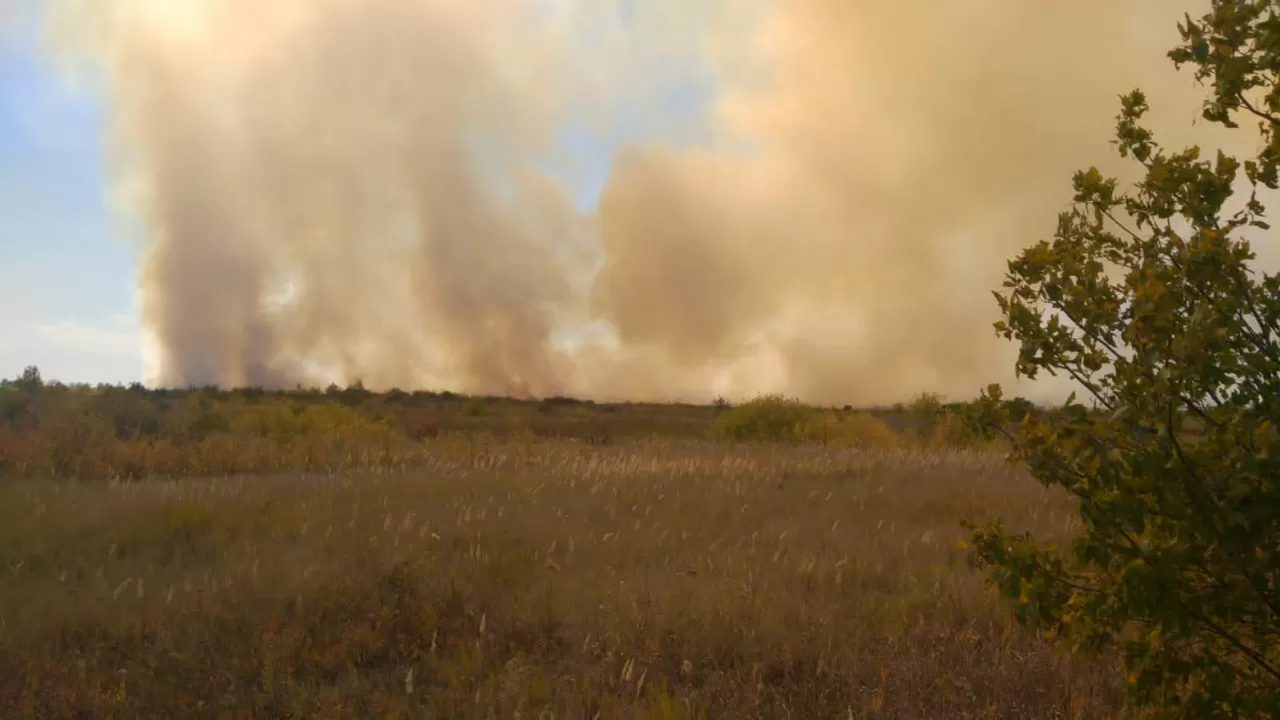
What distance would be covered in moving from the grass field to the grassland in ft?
0.07

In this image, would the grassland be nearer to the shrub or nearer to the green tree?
the green tree

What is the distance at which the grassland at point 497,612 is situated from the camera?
406 cm

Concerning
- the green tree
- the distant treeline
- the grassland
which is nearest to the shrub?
the distant treeline

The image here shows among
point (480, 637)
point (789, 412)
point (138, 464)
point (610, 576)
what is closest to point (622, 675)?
point (480, 637)

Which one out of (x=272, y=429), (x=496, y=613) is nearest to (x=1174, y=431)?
(x=496, y=613)

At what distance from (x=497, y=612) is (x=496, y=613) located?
0.02m

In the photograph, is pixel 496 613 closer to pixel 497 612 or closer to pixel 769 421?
pixel 497 612

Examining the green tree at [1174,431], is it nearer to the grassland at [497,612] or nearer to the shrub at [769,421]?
the grassland at [497,612]

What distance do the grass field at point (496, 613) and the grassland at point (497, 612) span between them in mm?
20

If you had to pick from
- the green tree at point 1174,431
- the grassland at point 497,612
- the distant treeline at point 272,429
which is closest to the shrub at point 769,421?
the distant treeline at point 272,429

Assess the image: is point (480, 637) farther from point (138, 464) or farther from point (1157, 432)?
point (138, 464)

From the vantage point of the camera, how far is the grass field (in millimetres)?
4055

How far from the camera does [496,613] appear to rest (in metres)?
5.30

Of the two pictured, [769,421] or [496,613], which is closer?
[496,613]
